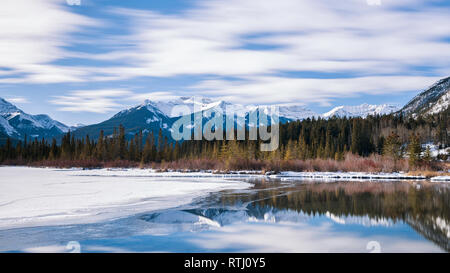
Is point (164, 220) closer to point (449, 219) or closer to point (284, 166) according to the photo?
point (449, 219)

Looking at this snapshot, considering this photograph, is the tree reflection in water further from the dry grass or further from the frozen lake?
the dry grass

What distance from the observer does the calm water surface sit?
11508mm

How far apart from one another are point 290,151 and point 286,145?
3672 cm

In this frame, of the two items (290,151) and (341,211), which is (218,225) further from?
(290,151)

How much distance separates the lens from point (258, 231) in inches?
548

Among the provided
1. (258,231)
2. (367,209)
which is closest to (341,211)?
(367,209)

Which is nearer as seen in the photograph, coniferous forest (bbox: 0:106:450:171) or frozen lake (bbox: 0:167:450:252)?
frozen lake (bbox: 0:167:450:252)

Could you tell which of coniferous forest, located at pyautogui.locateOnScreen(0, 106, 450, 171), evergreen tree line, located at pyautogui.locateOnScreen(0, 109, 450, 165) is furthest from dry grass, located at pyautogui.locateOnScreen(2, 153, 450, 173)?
evergreen tree line, located at pyautogui.locateOnScreen(0, 109, 450, 165)

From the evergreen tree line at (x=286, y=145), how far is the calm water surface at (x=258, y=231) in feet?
205

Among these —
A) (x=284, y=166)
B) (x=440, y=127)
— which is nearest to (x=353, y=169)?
(x=284, y=166)
